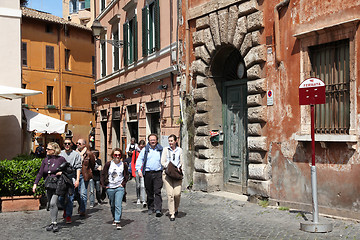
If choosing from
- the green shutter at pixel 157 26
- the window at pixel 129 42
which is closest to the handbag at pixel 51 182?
the green shutter at pixel 157 26

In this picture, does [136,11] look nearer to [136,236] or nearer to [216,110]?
[216,110]

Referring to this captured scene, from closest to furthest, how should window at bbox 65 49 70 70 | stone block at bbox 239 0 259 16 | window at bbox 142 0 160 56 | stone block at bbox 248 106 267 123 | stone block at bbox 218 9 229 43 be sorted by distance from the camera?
stone block at bbox 248 106 267 123 → stone block at bbox 239 0 259 16 → stone block at bbox 218 9 229 43 → window at bbox 142 0 160 56 → window at bbox 65 49 70 70

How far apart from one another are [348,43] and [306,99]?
1729 millimetres

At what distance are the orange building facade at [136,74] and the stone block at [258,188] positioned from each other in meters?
3.99

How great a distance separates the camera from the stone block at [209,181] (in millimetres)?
12734

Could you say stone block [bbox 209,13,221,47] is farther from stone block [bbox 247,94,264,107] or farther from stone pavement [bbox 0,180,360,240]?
stone pavement [bbox 0,180,360,240]

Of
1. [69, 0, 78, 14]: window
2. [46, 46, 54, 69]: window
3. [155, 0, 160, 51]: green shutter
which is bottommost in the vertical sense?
[155, 0, 160, 51]: green shutter

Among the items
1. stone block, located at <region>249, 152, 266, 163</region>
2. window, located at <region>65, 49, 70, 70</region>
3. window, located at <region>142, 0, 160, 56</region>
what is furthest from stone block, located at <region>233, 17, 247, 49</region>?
window, located at <region>65, 49, 70, 70</region>

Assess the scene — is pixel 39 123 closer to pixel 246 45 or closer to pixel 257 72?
pixel 246 45

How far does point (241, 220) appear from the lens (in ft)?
29.6

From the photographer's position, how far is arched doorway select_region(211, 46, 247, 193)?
12.2 meters

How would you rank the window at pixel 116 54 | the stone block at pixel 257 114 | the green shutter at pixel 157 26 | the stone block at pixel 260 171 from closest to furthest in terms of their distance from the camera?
the stone block at pixel 260 171 → the stone block at pixel 257 114 → the green shutter at pixel 157 26 → the window at pixel 116 54

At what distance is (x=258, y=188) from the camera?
10703 millimetres

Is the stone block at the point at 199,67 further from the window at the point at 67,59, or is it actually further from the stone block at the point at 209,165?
the window at the point at 67,59
